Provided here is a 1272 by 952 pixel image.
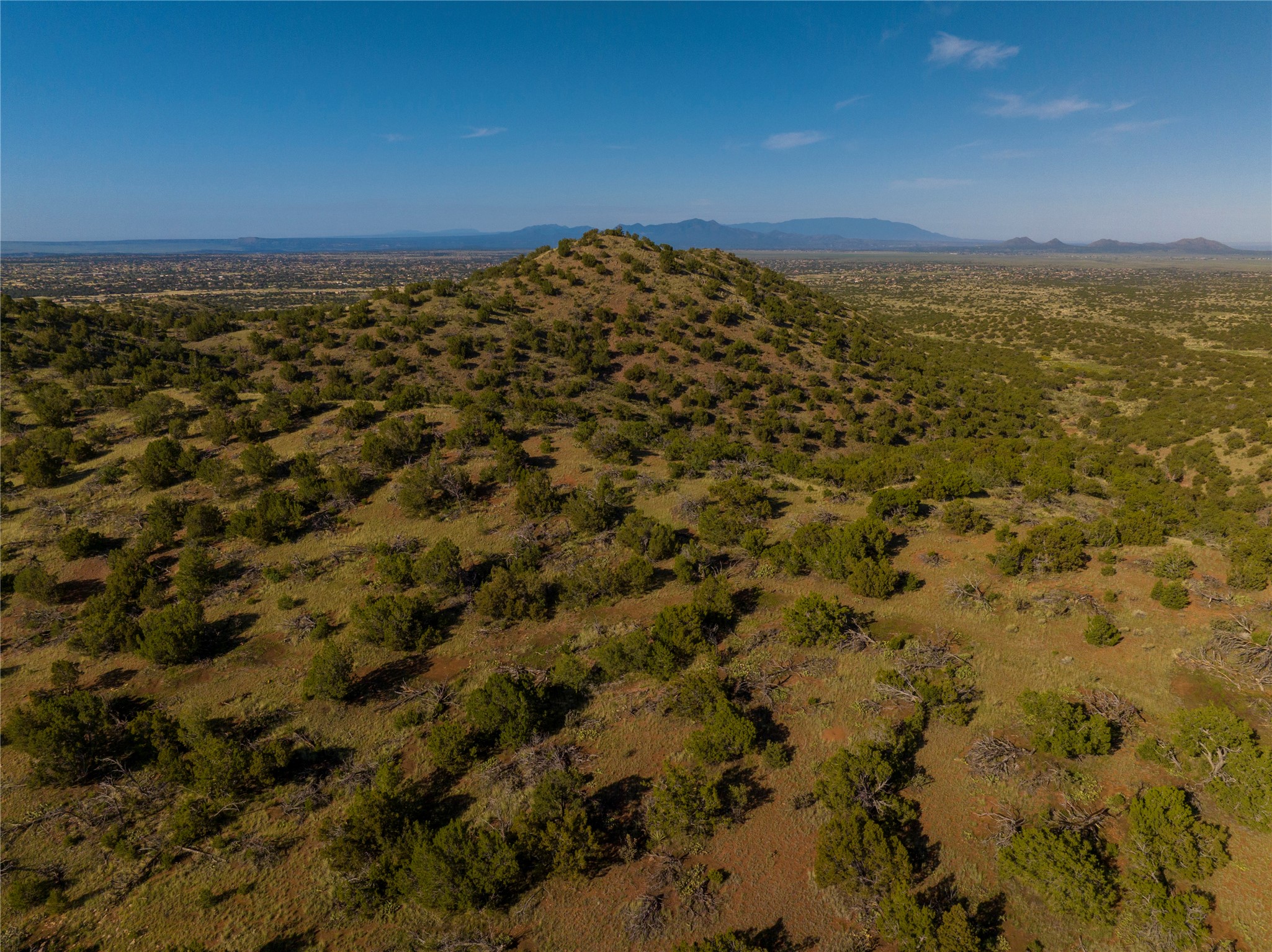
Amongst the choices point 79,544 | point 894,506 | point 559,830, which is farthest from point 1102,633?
point 79,544

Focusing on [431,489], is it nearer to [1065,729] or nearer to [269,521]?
[269,521]

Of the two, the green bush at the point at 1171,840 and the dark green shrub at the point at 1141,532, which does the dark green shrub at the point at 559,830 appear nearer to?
the green bush at the point at 1171,840

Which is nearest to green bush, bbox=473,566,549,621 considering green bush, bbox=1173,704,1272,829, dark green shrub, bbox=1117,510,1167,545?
green bush, bbox=1173,704,1272,829

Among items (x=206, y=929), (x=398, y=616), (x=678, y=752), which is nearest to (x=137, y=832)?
(x=206, y=929)

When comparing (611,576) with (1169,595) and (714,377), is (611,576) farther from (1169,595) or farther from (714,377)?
(714,377)

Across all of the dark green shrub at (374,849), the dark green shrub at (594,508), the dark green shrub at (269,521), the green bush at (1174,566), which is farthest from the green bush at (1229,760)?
the dark green shrub at (269,521)

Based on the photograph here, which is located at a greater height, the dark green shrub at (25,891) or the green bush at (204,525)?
the green bush at (204,525)
